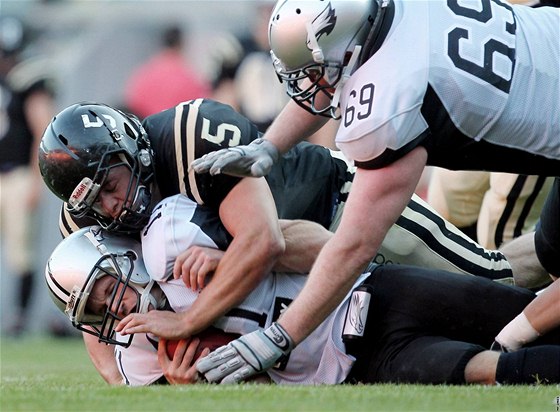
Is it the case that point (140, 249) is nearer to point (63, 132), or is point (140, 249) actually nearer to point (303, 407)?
point (63, 132)

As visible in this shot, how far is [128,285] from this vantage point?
4.40m

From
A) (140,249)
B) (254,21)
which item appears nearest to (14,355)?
(140,249)

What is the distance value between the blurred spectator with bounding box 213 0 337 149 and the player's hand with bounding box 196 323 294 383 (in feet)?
17.1

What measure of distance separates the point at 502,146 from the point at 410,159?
368mm

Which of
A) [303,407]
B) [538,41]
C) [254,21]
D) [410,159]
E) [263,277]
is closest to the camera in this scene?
[303,407]

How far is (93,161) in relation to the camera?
176 inches

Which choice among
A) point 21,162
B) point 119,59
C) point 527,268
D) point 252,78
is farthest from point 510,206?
point 21,162

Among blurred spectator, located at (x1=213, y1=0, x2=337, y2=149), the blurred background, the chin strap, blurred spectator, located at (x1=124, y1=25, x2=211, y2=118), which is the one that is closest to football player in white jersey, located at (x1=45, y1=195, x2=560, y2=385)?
the chin strap

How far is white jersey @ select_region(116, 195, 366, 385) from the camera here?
14.3 feet

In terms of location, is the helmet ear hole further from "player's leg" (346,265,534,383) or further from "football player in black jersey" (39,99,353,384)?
"player's leg" (346,265,534,383)

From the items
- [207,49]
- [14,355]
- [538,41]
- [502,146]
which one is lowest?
[14,355]

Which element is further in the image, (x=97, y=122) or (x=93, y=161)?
(x=97, y=122)

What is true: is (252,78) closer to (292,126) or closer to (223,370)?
(292,126)

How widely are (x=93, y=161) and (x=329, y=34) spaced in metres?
1.03
